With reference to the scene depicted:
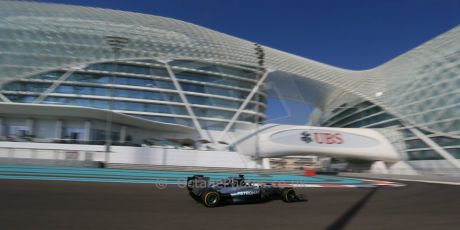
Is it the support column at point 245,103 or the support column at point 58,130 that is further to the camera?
the support column at point 245,103

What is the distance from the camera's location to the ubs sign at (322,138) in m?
51.8

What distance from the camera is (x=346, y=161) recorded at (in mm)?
60500

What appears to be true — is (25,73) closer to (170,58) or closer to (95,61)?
(95,61)

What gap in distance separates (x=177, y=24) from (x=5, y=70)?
23.9m

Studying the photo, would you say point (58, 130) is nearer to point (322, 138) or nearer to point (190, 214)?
point (322, 138)

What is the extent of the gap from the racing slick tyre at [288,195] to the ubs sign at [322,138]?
3861 cm

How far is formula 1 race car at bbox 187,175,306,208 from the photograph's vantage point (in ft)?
39.4

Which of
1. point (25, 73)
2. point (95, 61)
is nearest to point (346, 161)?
point (95, 61)

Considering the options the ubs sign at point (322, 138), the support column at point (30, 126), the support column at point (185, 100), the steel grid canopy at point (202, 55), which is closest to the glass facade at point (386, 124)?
the steel grid canopy at point (202, 55)

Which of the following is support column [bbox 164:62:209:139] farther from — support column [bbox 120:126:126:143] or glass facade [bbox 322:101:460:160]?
glass facade [bbox 322:101:460:160]

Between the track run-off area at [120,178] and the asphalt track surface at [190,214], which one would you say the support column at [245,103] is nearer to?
the track run-off area at [120,178]

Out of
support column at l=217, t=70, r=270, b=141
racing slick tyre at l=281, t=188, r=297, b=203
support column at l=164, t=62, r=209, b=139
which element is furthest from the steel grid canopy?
racing slick tyre at l=281, t=188, r=297, b=203

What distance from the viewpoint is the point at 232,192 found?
12531mm

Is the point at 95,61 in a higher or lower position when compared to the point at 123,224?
higher
